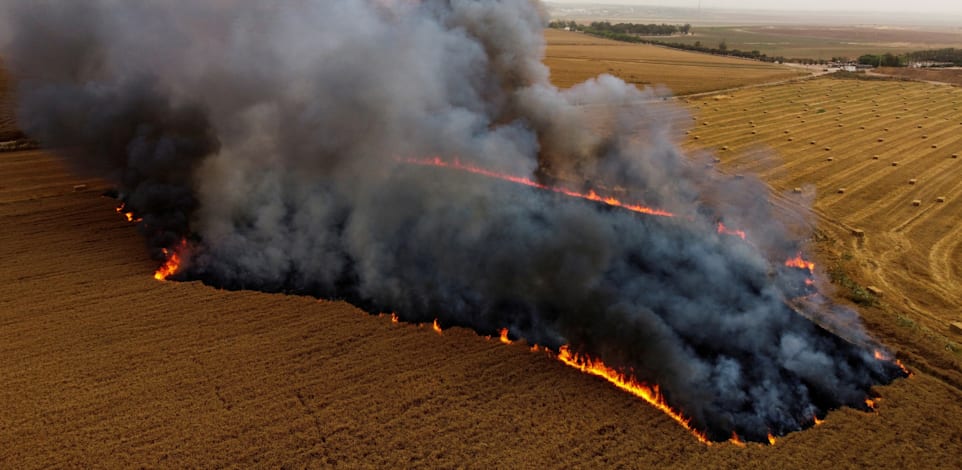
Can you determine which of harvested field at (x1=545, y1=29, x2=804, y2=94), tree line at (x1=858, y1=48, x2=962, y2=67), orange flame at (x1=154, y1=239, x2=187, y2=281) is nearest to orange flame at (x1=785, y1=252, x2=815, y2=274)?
orange flame at (x1=154, y1=239, x2=187, y2=281)

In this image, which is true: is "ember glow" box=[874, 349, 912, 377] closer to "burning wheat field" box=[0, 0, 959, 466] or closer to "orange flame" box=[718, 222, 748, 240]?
"burning wheat field" box=[0, 0, 959, 466]

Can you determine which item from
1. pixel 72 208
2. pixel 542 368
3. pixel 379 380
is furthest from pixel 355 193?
pixel 72 208

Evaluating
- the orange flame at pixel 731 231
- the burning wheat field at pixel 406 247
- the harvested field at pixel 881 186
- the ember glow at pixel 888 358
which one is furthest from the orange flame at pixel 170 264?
the harvested field at pixel 881 186

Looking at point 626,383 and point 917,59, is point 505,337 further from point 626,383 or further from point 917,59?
point 917,59

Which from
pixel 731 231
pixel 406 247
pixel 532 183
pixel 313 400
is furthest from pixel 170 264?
pixel 731 231

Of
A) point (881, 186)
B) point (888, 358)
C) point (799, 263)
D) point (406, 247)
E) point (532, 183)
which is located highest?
point (532, 183)

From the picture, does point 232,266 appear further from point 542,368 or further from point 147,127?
point 542,368
